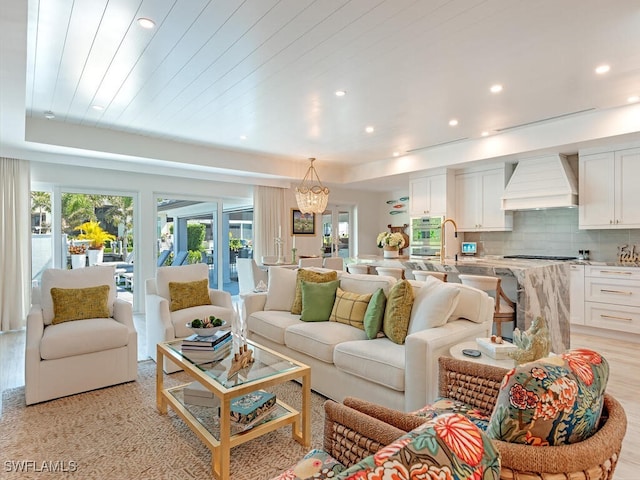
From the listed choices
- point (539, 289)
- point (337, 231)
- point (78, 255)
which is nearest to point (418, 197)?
point (337, 231)

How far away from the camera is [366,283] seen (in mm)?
3234

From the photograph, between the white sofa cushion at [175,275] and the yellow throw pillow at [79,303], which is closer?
the yellow throw pillow at [79,303]

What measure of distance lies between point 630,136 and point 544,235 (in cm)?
191

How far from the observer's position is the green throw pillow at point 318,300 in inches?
130

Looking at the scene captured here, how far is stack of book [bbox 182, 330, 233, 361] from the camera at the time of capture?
2.40 m

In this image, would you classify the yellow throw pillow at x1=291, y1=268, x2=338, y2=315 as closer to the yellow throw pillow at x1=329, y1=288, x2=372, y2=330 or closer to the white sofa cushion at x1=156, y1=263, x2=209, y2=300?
the yellow throw pillow at x1=329, y1=288, x2=372, y2=330

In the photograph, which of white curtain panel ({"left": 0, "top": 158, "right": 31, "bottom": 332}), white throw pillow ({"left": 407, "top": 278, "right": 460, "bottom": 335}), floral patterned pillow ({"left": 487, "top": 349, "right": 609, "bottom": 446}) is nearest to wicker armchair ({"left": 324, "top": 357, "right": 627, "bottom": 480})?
floral patterned pillow ({"left": 487, "top": 349, "right": 609, "bottom": 446})

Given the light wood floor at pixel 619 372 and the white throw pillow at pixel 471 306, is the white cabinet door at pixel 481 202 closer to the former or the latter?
the light wood floor at pixel 619 372

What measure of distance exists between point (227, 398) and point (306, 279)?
6.04 feet

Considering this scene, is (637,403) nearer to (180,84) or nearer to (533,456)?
(533,456)

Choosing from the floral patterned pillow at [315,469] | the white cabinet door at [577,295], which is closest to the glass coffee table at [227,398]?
the floral patterned pillow at [315,469]

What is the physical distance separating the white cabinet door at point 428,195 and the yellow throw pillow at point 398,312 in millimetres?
3917

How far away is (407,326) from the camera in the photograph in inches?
106

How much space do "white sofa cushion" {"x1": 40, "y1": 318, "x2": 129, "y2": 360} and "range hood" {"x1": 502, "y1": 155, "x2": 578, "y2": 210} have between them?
5428 mm
